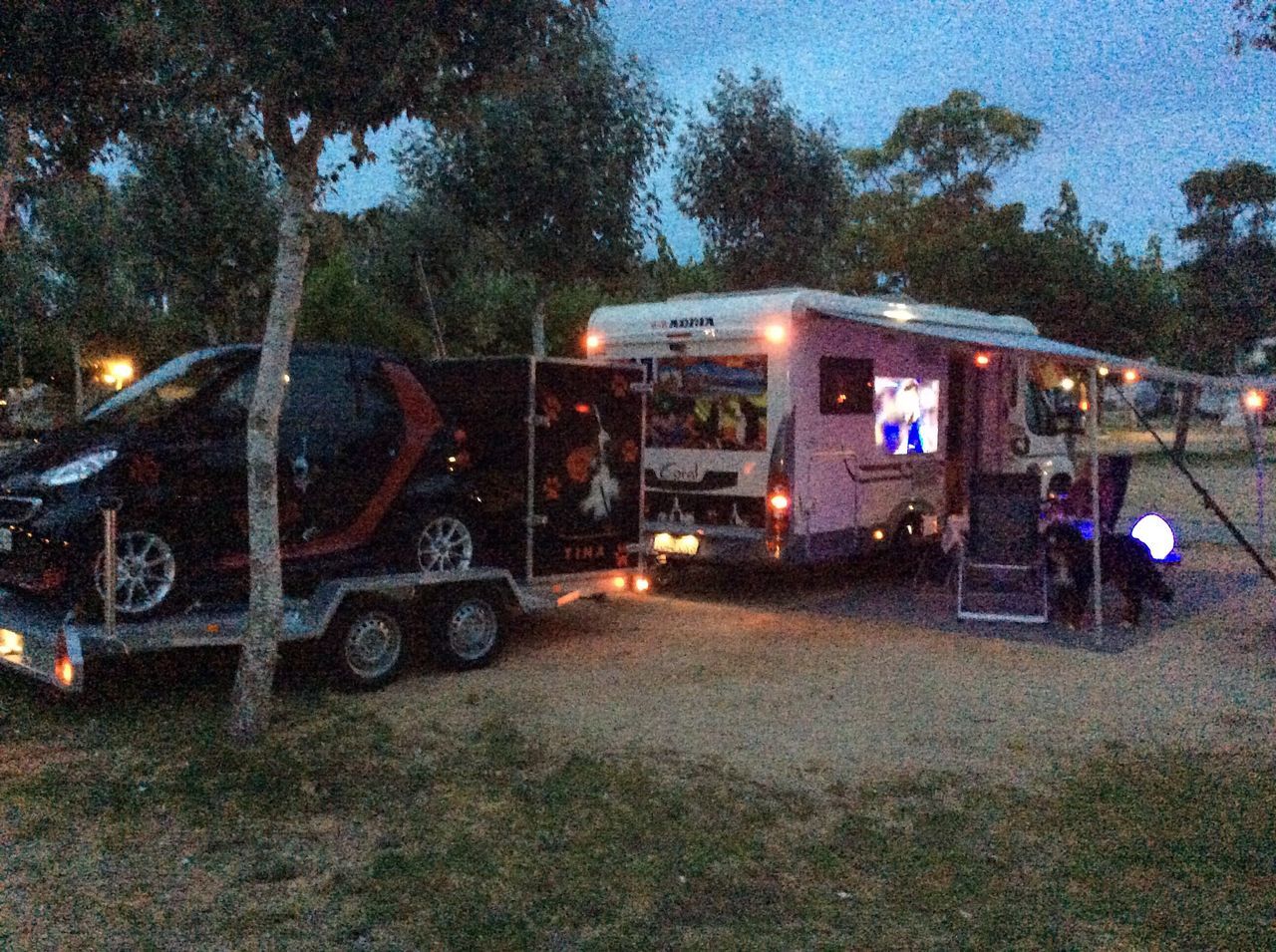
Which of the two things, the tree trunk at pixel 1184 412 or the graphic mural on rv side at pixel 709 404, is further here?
the tree trunk at pixel 1184 412

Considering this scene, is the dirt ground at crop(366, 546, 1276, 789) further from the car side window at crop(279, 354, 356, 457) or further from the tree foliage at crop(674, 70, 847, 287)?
the tree foliage at crop(674, 70, 847, 287)

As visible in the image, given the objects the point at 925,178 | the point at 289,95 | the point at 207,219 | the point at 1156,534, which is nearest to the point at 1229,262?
the point at 925,178

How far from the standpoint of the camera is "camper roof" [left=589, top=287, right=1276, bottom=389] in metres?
9.95

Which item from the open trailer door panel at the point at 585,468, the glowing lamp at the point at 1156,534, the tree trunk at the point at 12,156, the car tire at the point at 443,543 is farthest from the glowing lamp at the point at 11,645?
the glowing lamp at the point at 1156,534

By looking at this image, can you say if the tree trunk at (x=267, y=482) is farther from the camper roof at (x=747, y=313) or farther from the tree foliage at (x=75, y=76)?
the camper roof at (x=747, y=313)

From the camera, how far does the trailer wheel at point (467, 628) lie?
800 cm

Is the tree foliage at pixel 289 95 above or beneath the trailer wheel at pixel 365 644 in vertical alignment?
above

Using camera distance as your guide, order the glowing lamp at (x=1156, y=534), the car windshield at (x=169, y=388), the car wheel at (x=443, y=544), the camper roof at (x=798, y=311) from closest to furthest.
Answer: the car windshield at (x=169, y=388) < the car wheel at (x=443, y=544) < the camper roof at (x=798, y=311) < the glowing lamp at (x=1156, y=534)

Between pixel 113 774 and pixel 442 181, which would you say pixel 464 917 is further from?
pixel 442 181

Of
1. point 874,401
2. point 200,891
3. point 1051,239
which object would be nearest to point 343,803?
point 200,891

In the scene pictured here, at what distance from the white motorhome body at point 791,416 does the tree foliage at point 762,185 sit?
22.5 ft

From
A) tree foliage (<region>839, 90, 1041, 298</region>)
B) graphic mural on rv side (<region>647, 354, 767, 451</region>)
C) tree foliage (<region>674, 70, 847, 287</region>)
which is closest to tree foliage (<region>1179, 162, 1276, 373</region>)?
tree foliage (<region>839, 90, 1041, 298</region>)

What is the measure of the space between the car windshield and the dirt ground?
219 centimetres

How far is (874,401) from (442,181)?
6757mm
